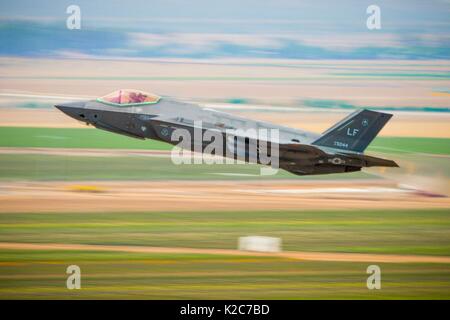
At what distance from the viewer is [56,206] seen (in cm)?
2730

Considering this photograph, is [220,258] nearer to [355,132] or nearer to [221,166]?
[355,132]

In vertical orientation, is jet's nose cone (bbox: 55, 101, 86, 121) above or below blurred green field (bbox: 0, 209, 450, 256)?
above

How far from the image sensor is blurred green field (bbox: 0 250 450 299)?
20203mm

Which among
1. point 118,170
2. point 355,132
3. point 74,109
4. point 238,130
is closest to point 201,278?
point 238,130

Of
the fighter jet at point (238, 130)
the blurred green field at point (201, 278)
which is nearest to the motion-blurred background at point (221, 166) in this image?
the blurred green field at point (201, 278)

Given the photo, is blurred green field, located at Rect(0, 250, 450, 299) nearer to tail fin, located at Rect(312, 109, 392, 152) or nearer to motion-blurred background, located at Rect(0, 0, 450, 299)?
motion-blurred background, located at Rect(0, 0, 450, 299)

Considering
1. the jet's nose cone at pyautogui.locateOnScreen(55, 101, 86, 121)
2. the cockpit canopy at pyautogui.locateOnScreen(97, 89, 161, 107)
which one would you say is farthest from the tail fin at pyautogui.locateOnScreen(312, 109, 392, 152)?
the jet's nose cone at pyautogui.locateOnScreen(55, 101, 86, 121)

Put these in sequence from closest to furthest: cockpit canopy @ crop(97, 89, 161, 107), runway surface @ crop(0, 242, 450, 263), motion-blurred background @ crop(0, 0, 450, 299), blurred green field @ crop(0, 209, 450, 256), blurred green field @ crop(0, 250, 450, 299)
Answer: blurred green field @ crop(0, 250, 450, 299) → motion-blurred background @ crop(0, 0, 450, 299) → runway surface @ crop(0, 242, 450, 263) → cockpit canopy @ crop(97, 89, 161, 107) → blurred green field @ crop(0, 209, 450, 256)

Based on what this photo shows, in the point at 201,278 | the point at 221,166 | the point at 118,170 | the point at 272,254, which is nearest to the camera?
the point at 201,278

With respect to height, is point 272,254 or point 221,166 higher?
point 221,166

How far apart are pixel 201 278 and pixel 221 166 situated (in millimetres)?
14230

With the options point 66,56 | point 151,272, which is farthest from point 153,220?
point 66,56

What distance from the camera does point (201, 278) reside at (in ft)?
68.4

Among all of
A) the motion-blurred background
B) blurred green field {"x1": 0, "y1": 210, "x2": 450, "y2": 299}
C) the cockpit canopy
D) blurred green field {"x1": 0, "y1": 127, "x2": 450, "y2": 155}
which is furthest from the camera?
blurred green field {"x1": 0, "y1": 127, "x2": 450, "y2": 155}
